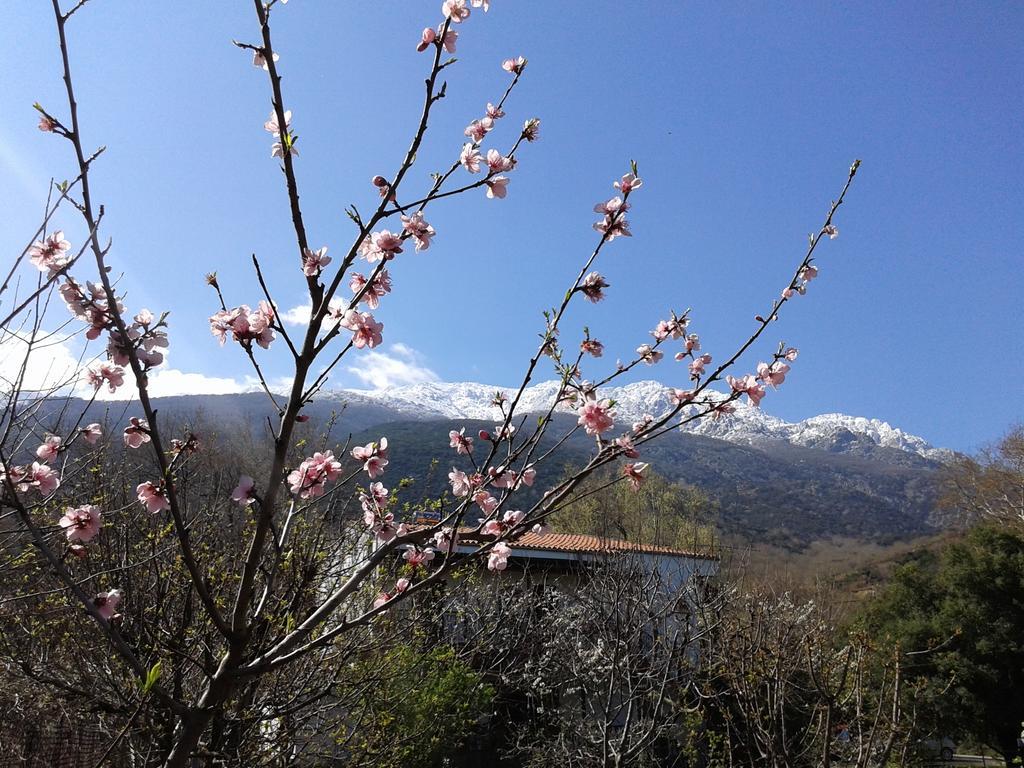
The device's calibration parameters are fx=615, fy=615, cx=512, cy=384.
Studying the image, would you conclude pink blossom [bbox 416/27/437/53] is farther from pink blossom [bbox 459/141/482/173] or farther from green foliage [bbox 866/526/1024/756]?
green foliage [bbox 866/526/1024/756]

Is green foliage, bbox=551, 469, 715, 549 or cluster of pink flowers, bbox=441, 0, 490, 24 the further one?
green foliage, bbox=551, 469, 715, 549

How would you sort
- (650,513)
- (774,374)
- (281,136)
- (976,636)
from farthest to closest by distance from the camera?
(650,513) < (976,636) < (774,374) < (281,136)

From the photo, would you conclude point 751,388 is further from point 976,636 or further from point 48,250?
point 976,636

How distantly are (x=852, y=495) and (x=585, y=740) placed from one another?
136 metres

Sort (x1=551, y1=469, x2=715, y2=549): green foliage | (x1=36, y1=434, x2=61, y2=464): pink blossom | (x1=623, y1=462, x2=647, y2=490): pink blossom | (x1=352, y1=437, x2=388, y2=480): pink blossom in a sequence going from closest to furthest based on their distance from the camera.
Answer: (x1=623, y1=462, x2=647, y2=490): pink blossom < (x1=352, y1=437, x2=388, y2=480): pink blossom < (x1=36, y1=434, x2=61, y2=464): pink blossom < (x1=551, y1=469, x2=715, y2=549): green foliage

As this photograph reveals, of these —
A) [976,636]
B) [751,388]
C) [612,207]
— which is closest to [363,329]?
[612,207]

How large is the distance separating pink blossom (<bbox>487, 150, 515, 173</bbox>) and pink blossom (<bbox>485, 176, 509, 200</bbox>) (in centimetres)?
5

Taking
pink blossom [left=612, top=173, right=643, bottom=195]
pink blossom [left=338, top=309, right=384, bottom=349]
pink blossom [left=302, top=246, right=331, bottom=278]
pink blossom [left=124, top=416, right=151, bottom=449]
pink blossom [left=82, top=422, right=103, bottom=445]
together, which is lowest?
pink blossom [left=82, top=422, right=103, bottom=445]

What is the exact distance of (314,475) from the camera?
7.32 ft

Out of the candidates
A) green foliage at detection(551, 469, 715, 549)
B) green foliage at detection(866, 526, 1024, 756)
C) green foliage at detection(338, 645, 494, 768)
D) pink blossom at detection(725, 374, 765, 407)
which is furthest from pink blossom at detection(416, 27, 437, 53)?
green foliage at detection(551, 469, 715, 549)

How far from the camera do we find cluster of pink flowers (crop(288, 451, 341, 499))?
222 cm

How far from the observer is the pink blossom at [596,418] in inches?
90.4

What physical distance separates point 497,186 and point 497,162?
90 millimetres

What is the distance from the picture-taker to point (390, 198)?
73.1 inches
